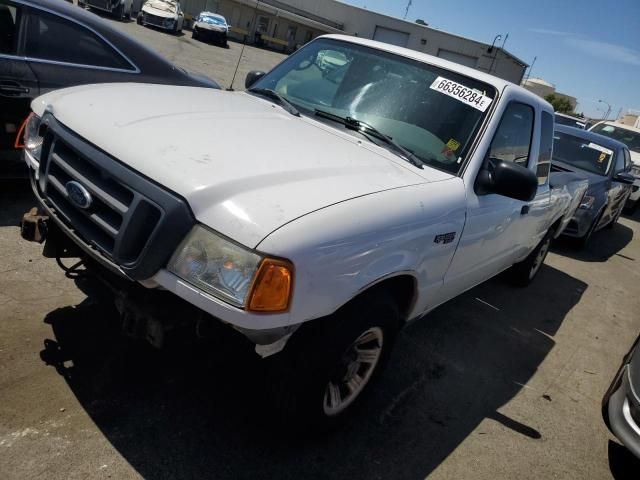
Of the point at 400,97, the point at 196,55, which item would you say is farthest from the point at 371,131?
the point at 196,55

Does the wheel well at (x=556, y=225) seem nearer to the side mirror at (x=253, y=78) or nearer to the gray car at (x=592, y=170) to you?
the gray car at (x=592, y=170)

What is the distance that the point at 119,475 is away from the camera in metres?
2.29

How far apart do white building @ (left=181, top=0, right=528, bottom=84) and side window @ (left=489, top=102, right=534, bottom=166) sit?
39.9 m

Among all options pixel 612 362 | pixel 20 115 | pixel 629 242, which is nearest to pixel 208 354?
pixel 20 115

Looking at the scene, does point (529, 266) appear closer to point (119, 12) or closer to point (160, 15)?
point (160, 15)

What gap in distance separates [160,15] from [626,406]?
28.2 metres

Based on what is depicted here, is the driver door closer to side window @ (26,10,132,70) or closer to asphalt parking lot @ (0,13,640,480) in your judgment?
asphalt parking lot @ (0,13,640,480)

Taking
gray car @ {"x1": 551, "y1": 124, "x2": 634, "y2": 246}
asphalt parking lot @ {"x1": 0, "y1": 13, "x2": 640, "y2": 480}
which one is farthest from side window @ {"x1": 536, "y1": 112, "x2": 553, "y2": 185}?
gray car @ {"x1": 551, "y1": 124, "x2": 634, "y2": 246}

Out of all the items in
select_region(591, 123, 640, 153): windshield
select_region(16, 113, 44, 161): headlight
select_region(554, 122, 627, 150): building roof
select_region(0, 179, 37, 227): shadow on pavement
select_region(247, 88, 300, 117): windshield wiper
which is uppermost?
select_region(591, 123, 640, 153): windshield

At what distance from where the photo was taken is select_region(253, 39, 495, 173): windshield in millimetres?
3137

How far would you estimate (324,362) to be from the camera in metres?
2.34

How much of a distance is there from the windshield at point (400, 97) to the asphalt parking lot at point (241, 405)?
5.01ft

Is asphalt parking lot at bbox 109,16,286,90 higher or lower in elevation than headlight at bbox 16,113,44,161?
lower

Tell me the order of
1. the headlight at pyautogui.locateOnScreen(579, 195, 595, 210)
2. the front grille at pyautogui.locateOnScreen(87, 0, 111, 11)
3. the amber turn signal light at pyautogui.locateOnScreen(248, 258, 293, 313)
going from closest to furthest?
the amber turn signal light at pyautogui.locateOnScreen(248, 258, 293, 313)
the headlight at pyautogui.locateOnScreen(579, 195, 595, 210)
the front grille at pyautogui.locateOnScreen(87, 0, 111, 11)
